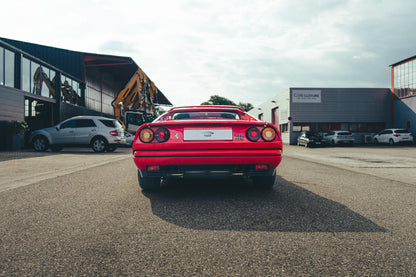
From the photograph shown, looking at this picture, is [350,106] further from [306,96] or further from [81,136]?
[81,136]

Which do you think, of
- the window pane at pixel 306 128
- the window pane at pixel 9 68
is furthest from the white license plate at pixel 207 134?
the window pane at pixel 306 128

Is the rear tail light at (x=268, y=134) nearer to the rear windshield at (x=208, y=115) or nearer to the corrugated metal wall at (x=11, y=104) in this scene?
the rear windshield at (x=208, y=115)

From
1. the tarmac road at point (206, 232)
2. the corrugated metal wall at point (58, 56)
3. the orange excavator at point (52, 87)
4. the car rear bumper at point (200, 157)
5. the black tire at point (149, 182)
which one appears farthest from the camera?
the corrugated metal wall at point (58, 56)

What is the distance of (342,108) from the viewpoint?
30859 mm

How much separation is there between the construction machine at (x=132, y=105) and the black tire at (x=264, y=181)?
52.5ft

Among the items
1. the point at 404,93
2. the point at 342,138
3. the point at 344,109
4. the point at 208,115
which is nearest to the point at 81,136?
the point at 208,115

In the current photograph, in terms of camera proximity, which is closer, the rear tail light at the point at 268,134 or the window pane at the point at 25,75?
the rear tail light at the point at 268,134

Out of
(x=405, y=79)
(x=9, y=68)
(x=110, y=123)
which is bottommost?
(x=110, y=123)

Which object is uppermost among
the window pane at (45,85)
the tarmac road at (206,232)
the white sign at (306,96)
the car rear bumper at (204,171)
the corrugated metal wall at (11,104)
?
the white sign at (306,96)

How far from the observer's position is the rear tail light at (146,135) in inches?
133

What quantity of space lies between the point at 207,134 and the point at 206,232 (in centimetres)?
128

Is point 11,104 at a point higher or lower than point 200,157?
higher

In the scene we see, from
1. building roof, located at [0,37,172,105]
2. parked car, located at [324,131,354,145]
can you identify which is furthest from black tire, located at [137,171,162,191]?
parked car, located at [324,131,354,145]

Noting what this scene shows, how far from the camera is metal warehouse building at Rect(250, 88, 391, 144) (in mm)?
30750
